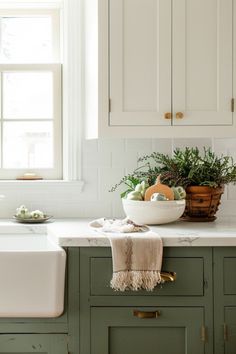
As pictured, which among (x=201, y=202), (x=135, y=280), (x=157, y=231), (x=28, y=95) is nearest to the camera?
(x=135, y=280)

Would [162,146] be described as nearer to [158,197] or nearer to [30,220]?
[158,197]

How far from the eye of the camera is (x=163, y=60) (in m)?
3.02

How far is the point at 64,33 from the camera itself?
3484 millimetres

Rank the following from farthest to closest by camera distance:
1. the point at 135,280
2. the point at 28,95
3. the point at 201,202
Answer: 1. the point at 28,95
2. the point at 201,202
3. the point at 135,280

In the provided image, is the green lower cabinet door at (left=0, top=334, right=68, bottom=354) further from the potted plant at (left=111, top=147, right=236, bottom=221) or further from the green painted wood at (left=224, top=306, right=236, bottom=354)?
the potted plant at (left=111, top=147, right=236, bottom=221)

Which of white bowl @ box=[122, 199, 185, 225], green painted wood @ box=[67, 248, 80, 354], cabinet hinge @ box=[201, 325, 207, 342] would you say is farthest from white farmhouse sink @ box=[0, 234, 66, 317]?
cabinet hinge @ box=[201, 325, 207, 342]

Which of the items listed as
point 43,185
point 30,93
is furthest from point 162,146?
point 30,93

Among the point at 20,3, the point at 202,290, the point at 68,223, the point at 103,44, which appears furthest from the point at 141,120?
the point at 20,3

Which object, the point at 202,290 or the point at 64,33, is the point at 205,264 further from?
the point at 64,33

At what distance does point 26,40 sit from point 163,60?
3.28 ft

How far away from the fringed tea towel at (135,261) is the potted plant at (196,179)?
57 cm

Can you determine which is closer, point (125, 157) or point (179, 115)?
point (179, 115)

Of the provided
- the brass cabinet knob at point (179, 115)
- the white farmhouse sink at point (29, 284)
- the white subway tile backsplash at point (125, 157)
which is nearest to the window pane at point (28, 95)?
the white subway tile backsplash at point (125, 157)

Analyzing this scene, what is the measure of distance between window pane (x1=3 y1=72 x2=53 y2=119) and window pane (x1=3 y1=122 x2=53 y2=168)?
0.20ft
